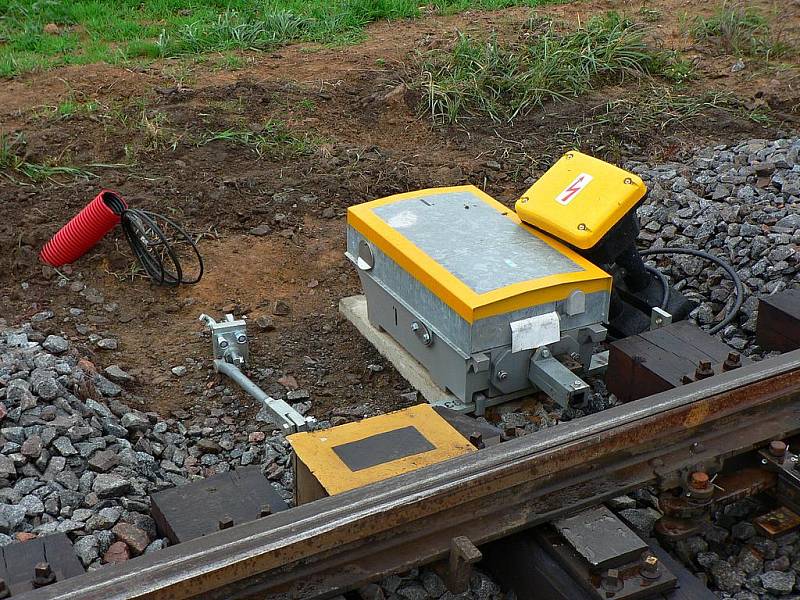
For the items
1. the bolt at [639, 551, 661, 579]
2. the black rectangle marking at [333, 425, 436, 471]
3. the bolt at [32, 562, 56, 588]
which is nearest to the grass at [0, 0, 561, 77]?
the black rectangle marking at [333, 425, 436, 471]

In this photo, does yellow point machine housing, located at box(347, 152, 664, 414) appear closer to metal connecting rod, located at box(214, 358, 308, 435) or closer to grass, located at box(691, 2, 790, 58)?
A: metal connecting rod, located at box(214, 358, 308, 435)

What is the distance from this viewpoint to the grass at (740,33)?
33.4 ft

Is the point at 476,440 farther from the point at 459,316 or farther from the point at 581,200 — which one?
the point at 581,200

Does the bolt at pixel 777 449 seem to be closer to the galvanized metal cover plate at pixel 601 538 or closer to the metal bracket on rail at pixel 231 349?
the galvanized metal cover plate at pixel 601 538

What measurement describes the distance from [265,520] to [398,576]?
19.0 inches

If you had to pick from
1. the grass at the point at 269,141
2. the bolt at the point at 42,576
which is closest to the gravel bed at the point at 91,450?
the bolt at the point at 42,576

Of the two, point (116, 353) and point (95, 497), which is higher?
point (95, 497)

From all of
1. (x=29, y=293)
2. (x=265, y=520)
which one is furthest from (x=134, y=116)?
(x=265, y=520)

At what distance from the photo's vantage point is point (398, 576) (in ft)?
10.8

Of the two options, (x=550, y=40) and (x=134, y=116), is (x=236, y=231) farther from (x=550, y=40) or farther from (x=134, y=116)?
(x=550, y=40)

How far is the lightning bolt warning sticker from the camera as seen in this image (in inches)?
191

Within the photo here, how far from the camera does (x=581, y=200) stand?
4.81 metres

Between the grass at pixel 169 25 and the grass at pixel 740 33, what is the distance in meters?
1.98

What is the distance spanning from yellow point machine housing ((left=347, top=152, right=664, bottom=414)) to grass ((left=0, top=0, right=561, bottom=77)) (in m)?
5.32
